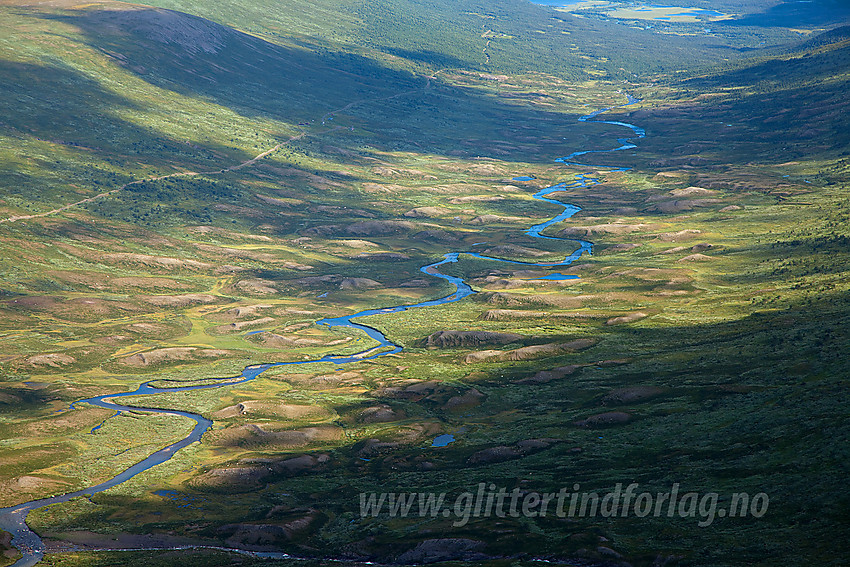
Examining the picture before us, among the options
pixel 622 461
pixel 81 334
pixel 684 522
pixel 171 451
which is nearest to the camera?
pixel 684 522

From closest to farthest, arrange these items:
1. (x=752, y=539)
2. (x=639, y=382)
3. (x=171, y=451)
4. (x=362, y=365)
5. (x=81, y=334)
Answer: (x=752, y=539)
(x=171, y=451)
(x=639, y=382)
(x=362, y=365)
(x=81, y=334)

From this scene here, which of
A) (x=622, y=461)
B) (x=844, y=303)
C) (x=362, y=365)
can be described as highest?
(x=844, y=303)

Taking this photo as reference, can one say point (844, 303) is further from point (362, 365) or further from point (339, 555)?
point (339, 555)

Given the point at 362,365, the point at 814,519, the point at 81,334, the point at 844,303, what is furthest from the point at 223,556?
the point at 844,303

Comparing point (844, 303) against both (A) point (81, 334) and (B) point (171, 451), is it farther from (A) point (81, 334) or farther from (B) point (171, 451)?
(A) point (81, 334)

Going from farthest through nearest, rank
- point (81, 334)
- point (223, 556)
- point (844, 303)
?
point (81, 334), point (844, 303), point (223, 556)

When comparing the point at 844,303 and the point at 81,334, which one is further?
the point at 81,334

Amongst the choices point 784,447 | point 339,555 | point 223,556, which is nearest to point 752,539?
point 784,447

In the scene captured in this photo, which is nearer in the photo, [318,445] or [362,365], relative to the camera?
[318,445]

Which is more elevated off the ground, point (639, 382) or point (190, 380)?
point (639, 382)
